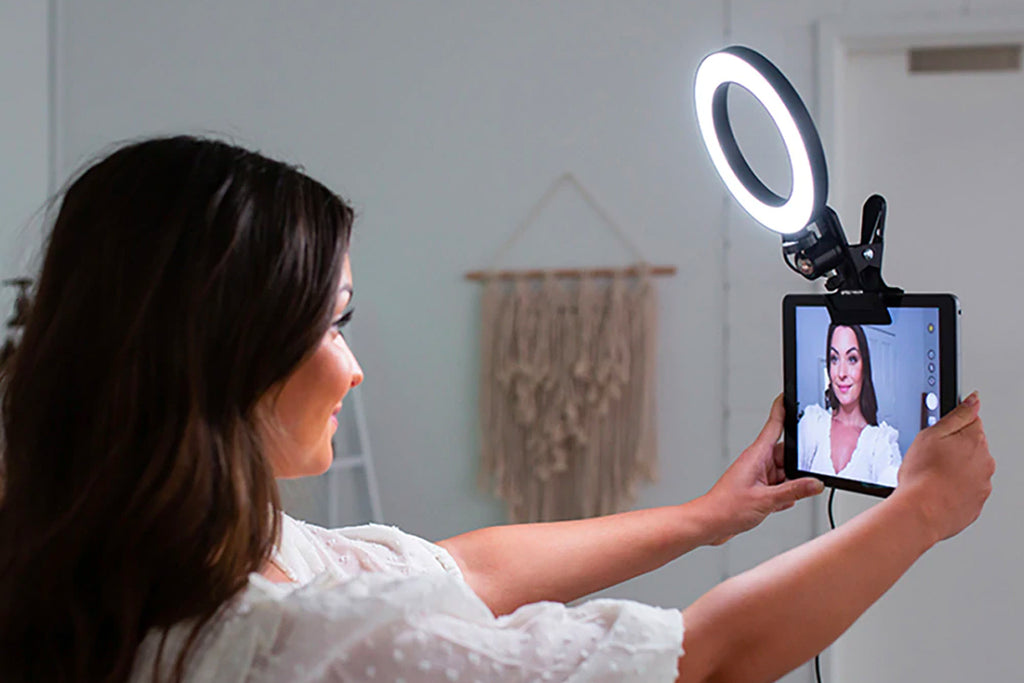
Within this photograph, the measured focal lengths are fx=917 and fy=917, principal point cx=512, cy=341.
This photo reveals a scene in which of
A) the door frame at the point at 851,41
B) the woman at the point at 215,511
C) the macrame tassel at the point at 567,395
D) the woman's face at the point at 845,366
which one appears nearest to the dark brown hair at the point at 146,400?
the woman at the point at 215,511

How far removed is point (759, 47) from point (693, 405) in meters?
0.78

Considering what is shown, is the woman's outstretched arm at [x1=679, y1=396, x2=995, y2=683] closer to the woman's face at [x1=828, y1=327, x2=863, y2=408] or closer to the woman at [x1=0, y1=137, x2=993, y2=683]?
the woman at [x1=0, y1=137, x2=993, y2=683]

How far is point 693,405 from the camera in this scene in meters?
1.99

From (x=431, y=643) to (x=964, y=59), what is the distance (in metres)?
1.81

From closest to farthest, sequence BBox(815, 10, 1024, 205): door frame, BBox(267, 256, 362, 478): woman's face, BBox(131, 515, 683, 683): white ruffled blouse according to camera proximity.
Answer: BBox(131, 515, 683, 683): white ruffled blouse < BBox(267, 256, 362, 478): woman's face < BBox(815, 10, 1024, 205): door frame

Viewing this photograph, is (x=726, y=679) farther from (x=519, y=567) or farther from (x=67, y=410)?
(x=67, y=410)

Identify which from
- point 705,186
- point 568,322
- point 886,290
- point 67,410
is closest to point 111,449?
point 67,410

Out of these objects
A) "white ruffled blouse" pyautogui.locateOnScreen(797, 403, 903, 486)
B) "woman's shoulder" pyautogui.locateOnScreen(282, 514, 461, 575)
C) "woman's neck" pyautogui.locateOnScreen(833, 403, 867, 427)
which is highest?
"woman's neck" pyautogui.locateOnScreen(833, 403, 867, 427)

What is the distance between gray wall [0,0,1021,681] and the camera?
1965 mm

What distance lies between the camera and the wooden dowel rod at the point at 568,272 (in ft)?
6.51

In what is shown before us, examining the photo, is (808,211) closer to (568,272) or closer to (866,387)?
(866,387)

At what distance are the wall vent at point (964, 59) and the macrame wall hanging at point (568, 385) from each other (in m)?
0.68

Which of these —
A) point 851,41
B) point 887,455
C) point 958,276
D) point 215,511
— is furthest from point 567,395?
point 215,511

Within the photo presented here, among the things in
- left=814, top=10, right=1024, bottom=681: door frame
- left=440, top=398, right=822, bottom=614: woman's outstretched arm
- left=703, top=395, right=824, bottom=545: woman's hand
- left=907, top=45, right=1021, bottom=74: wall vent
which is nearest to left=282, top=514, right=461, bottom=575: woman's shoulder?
left=440, top=398, right=822, bottom=614: woman's outstretched arm
